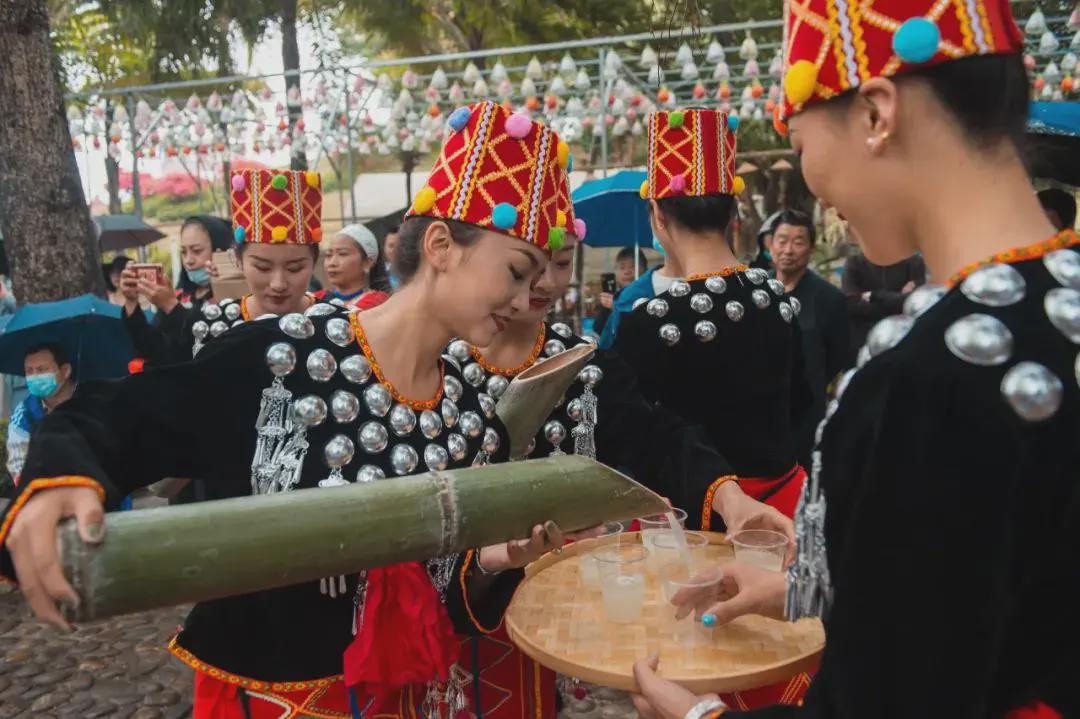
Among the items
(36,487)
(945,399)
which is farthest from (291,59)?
(945,399)

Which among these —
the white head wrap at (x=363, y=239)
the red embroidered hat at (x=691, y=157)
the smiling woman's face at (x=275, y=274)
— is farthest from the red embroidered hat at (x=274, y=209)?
the red embroidered hat at (x=691, y=157)

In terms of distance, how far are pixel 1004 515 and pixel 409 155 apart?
15574 mm

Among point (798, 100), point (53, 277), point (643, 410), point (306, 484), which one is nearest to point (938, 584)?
point (798, 100)

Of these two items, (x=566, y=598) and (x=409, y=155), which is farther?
(x=409, y=155)

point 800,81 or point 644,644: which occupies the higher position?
point 800,81

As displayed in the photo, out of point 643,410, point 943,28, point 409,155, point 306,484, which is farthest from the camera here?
point 409,155

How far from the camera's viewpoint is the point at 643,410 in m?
2.91

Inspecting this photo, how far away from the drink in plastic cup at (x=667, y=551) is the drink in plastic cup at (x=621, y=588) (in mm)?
161

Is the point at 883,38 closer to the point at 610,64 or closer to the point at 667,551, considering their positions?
Result: the point at 667,551

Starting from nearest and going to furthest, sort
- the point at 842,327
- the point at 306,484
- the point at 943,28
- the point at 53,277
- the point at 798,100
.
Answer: the point at 943,28 → the point at 798,100 → the point at 306,484 → the point at 842,327 → the point at 53,277

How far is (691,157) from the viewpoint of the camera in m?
3.39

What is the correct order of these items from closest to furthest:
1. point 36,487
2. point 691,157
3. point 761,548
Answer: point 36,487 < point 761,548 < point 691,157

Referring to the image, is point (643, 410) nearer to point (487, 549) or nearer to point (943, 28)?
point (487, 549)

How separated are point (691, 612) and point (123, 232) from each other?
1400 cm
